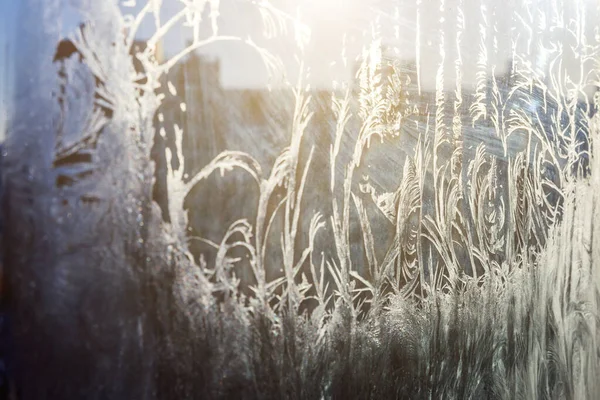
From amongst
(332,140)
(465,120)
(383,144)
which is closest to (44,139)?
(332,140)

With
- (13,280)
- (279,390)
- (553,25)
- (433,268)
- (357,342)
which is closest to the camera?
(13,280)

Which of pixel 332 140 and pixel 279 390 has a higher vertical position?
pixel 332 140

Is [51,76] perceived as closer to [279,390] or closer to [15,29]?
[15,29]

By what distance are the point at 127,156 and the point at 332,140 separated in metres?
0.42

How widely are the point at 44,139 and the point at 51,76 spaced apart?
0.27ft

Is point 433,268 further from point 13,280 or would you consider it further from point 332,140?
point 13,280

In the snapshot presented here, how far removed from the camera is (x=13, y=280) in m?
0.81

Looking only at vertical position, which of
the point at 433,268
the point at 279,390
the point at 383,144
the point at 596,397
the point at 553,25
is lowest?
the point at 596,397

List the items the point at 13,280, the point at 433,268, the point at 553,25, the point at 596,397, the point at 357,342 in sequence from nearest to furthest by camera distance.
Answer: the point at 13,280
the point at 357,342
the point at 433,268
the point at 553,25
the point at 596,397

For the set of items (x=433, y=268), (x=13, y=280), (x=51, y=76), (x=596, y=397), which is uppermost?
(x=51, y=76)

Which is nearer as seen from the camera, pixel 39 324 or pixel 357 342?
pixel 39 324

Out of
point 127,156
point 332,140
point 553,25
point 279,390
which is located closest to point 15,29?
point 127,156

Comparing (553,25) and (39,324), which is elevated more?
(553,25)

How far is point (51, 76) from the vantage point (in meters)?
0.83
